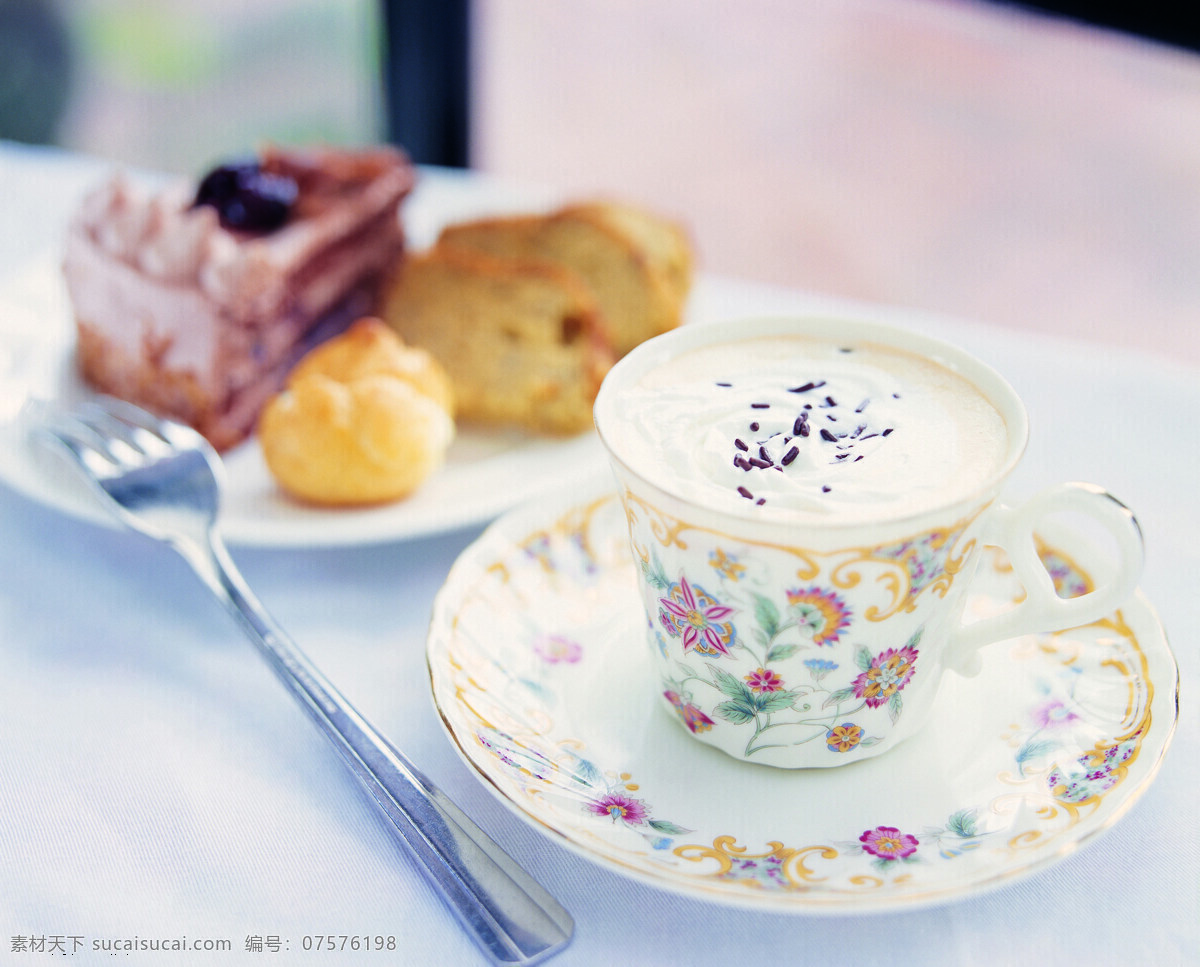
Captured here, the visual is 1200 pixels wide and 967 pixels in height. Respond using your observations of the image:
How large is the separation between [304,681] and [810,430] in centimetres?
49

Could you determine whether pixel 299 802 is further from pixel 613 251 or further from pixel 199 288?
pixel 613 251

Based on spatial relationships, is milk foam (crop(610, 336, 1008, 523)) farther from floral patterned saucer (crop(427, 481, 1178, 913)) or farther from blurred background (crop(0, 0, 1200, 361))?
blurred background (crop(0, 0, 1200, 361))

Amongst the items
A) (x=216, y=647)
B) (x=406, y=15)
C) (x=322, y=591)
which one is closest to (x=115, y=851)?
(x=216, y=647)

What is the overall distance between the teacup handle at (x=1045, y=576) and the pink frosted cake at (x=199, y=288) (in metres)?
1.06

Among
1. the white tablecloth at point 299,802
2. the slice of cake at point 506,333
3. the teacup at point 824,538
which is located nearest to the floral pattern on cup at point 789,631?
the teacup at point 824,538

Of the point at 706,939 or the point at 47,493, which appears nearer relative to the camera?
the point at 706,939

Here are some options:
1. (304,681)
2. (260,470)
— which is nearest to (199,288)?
(260,470)

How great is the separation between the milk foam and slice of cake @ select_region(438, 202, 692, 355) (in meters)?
0.79

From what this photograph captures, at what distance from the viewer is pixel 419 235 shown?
81.6 inches

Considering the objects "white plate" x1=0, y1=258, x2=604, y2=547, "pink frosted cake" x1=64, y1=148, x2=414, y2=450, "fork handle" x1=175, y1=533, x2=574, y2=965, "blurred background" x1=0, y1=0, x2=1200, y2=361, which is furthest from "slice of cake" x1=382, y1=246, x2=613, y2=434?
"blurred background" x1=0, y1=0, x2=1200, y2=361

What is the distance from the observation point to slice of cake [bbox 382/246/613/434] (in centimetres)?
158

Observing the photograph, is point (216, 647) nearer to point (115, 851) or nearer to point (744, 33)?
point (115, 851)

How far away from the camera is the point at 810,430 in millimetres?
917

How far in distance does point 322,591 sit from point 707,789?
523 mm
